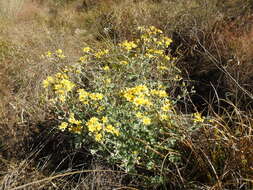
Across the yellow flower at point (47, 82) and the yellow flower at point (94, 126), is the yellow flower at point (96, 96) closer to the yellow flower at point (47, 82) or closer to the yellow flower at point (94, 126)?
the yellow flower at point (94, 126)

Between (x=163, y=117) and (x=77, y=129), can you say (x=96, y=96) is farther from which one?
(x=163, y=117)

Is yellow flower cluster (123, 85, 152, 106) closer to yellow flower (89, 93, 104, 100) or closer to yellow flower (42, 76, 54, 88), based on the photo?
yellow flower (89, 93, 104, 100)

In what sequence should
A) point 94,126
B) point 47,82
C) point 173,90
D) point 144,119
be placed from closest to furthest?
point 94,126, point 144,119, point 47,82, point 173,90

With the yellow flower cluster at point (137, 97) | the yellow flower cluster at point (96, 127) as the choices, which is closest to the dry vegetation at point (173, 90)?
the yellow flower cluster at point (96, 127)

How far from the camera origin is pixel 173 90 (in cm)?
266

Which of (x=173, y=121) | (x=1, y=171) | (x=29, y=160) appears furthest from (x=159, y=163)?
(x=1, y=171)

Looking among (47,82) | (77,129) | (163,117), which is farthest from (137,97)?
(47,82)

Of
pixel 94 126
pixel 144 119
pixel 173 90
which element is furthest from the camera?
pixel 173 90

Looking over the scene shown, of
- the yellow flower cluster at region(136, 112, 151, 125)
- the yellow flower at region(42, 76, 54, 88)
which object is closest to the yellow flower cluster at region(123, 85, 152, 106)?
the yellow flower cluster at region(136, 112, 151, 125)

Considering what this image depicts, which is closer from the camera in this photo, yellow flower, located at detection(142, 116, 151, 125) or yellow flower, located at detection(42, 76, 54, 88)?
yellow flower, located at detection(142, 116, 151, 125)

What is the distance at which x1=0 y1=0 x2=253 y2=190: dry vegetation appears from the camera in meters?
1.78

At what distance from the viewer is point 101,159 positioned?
2.00 m

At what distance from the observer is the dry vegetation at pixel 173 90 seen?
1.78 meters

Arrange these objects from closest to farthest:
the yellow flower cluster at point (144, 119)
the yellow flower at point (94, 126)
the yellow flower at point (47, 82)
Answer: the yellow flower at point (94, 126)
the yellow flower cluster at point (144, 119)
the yellow flower at point (47, 82)
